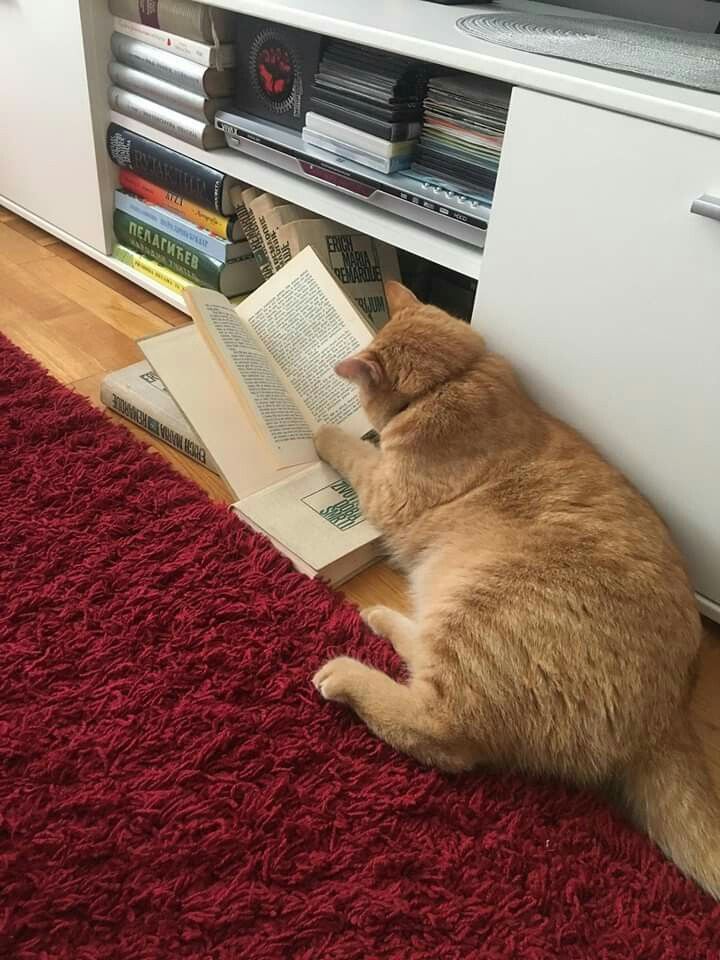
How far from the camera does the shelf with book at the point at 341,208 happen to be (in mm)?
1224

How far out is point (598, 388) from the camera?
109 cm

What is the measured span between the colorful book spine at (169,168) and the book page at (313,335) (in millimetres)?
265

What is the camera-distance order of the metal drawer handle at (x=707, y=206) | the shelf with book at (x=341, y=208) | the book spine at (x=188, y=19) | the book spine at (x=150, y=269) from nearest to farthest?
the metal drawer handle at (x=707, y=206)
the shelf with book at (x=341, y=208)
the book spine at (x=188, y=19)
the book spine at (x=150, y=269)

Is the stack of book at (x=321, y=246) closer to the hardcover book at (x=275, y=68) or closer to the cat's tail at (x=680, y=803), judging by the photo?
the hardcover book at (x=275, y=68)

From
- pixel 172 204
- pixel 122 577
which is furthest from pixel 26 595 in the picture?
pixel 172 204

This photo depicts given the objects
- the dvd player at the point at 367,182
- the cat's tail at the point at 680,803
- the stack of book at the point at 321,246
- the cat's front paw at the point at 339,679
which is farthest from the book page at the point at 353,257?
the cat's tail at the point at 680,803

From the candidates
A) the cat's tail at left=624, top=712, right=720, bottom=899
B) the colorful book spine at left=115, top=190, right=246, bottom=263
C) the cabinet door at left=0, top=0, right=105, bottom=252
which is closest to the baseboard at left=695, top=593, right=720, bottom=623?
the cat's tail at left=624, top=712, right=720, bottom=899

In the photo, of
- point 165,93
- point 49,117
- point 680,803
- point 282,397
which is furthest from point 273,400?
point 49,117

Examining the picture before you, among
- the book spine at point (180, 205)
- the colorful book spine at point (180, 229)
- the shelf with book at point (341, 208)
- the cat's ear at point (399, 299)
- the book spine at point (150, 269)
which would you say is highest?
the shelf with book at point (341, 208)

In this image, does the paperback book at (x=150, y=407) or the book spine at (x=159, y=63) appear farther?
the book spine at (x=159, y=63)

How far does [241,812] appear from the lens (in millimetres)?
840

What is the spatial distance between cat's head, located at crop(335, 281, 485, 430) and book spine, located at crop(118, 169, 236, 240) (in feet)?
1.90

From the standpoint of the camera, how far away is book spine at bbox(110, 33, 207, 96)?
149 cm

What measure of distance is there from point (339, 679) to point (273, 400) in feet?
1.77
